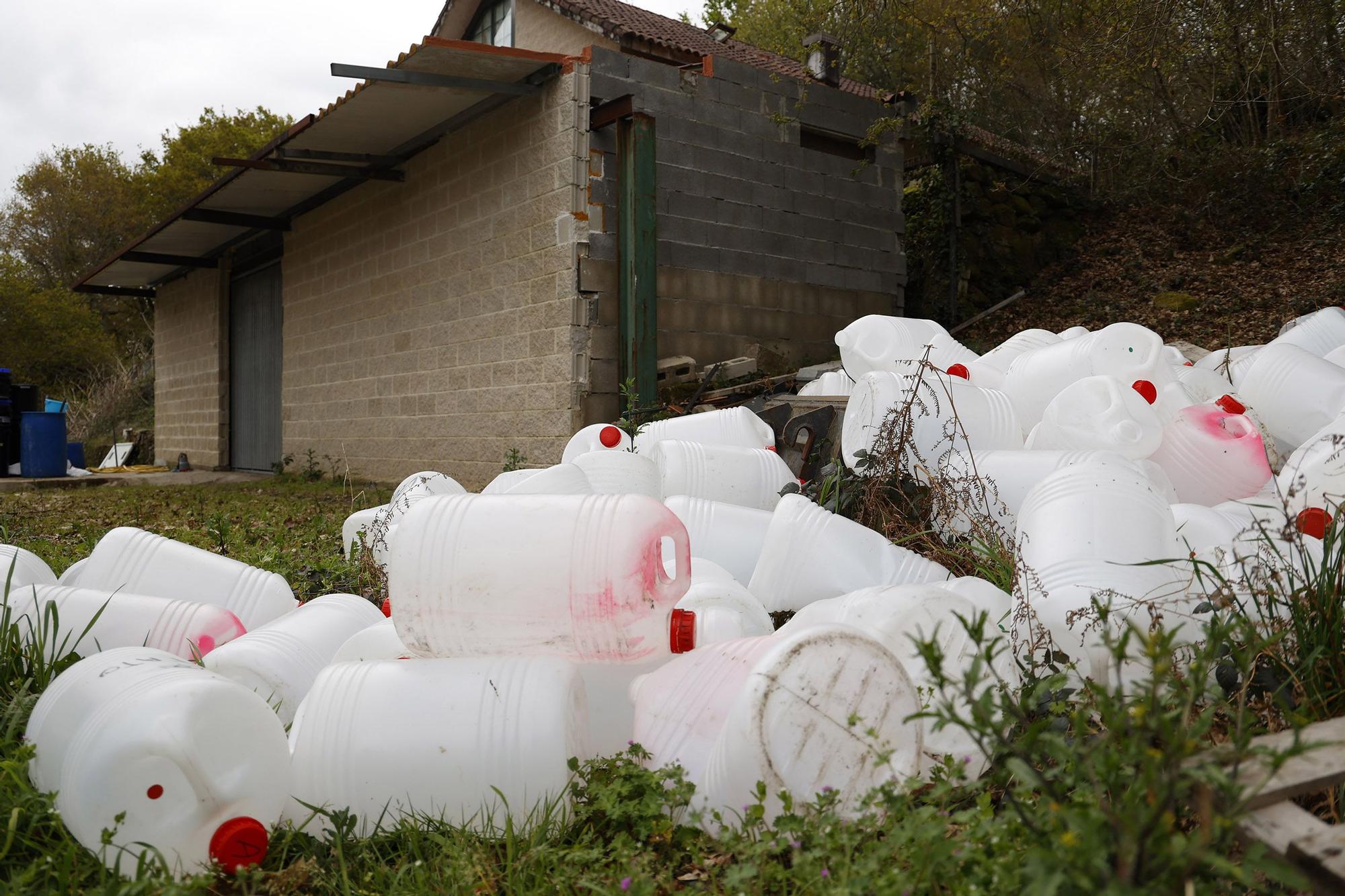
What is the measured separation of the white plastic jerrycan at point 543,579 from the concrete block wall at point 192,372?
12.0 meters

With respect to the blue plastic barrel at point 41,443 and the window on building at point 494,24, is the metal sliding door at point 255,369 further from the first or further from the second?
the window on building at point 494,24

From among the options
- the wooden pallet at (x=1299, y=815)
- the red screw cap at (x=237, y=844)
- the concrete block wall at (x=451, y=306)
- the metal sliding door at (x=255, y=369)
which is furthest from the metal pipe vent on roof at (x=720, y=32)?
the wooden pallet at (x=1299, y=815)

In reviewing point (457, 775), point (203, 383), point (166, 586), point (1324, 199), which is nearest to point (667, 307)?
point (166, 586)

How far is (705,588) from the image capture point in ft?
8.16

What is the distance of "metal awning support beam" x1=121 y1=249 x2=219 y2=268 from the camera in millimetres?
12211

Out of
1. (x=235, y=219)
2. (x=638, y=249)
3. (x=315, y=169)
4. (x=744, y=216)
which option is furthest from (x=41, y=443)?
(x=744, y=216)

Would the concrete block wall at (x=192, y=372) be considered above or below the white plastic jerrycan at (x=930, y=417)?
above

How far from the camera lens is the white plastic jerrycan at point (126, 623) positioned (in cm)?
242

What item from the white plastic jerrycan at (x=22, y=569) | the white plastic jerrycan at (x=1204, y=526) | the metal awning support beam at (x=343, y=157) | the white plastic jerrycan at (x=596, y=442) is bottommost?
the white plastic jerrycan at (x=22, y=569)

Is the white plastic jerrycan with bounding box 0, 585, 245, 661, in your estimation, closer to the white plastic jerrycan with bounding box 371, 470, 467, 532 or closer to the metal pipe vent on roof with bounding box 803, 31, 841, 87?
the white plastic jerrycan with bounding box 371, 470, 467, 532

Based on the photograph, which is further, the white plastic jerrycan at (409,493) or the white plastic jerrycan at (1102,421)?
the white plastic jerrycan at (409,493)

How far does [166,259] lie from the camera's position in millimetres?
12453

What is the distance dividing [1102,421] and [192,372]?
13572 mm

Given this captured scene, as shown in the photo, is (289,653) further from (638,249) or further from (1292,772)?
(638,249)
